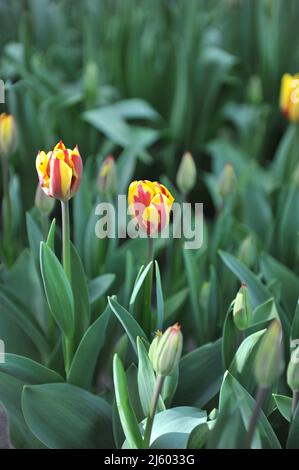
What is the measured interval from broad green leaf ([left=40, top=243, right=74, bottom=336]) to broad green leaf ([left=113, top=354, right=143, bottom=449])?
0.10m

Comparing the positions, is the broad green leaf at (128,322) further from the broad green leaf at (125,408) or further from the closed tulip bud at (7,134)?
the closed tulip bud at (7,134)

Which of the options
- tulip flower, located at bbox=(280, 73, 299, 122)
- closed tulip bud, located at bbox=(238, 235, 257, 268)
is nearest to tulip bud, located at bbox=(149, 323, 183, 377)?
closed tulip bud, located at bbox=(238, 235, 257, 268)

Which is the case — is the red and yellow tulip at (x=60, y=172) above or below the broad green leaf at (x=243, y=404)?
above

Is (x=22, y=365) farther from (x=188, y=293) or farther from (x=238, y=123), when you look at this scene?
(x=238, y=123)

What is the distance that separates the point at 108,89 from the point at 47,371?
83 centimetres

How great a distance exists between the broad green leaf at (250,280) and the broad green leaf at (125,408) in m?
0.24

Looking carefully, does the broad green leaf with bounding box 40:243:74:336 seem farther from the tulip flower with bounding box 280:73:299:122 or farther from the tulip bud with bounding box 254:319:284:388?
the tulip flower with bounding box 280:73:299:122

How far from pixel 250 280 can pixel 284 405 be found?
0.18 meters

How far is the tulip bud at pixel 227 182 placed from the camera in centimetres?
93

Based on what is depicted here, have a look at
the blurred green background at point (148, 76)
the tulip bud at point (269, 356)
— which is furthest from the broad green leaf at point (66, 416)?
the blurred green background at point (148, 76)

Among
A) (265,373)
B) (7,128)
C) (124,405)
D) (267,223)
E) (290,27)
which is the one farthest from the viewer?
(290,27)

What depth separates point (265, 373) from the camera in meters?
0.50
